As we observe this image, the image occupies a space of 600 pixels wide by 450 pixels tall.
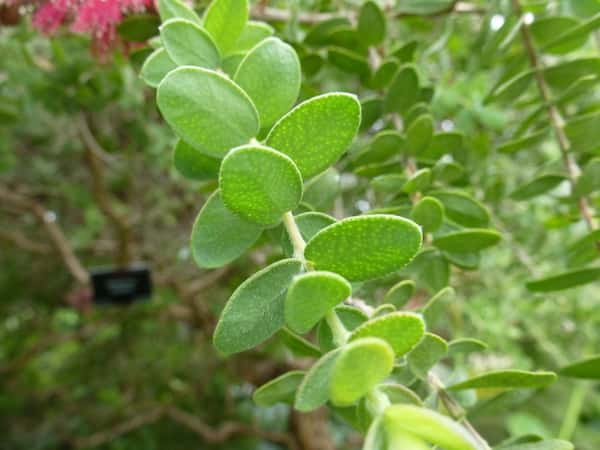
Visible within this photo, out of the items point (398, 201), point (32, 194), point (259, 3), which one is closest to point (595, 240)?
point (398, 201)

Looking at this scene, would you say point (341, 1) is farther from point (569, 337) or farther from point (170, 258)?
point (170, 258)

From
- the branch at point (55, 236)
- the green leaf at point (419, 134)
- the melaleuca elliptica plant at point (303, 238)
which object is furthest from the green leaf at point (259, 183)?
the branch at point (55, 236)

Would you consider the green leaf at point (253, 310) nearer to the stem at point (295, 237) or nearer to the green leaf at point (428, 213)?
the stem at point (295, 237)

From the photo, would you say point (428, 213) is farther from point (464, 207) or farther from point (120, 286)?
point (120, 286)

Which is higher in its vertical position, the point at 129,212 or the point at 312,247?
Answer: the point at 312,247

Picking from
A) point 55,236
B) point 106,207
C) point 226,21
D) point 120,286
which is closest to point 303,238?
point 226,21

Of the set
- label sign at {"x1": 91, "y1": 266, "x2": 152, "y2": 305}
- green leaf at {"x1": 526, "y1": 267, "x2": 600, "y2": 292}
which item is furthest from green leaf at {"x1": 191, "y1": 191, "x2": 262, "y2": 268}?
label sign at {"x1": 91, "y1": 266, "x2": 152, "y2": 305}

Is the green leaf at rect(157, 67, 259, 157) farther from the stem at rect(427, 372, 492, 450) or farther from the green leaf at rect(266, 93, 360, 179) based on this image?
the stem at rect(427, 372, 492, 450)
